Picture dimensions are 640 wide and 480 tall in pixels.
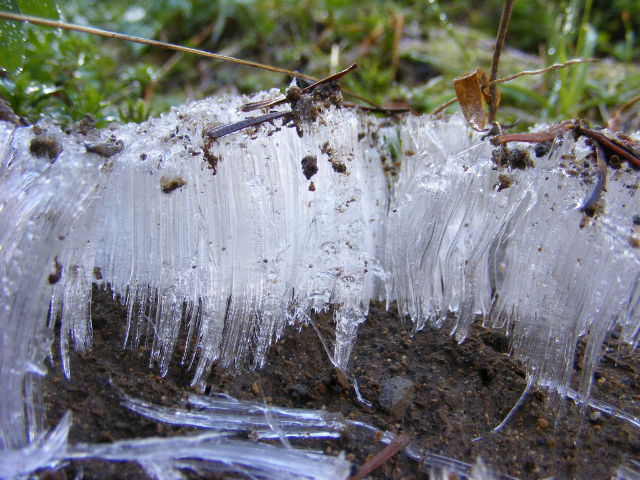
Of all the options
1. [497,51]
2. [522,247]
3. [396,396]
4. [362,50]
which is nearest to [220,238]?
[396,396]

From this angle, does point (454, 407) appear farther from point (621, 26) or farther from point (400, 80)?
point (621, 26)

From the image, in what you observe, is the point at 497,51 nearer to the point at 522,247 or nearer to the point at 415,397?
the point at 522,247

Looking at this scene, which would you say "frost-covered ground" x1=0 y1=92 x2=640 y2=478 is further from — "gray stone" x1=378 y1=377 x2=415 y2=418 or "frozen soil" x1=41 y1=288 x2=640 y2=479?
"gray stone" x1=378 y1=377 x2=415 y2=418

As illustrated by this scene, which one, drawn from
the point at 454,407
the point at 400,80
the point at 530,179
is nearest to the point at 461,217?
the point at 530,179

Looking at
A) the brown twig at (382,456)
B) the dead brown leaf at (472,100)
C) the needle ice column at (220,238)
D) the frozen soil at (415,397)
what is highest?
the dead brown leaf at (472,100)

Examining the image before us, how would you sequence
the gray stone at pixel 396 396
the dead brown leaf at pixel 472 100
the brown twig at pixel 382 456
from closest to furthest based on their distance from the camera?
the brown twig at pixel 382 456
the gray stone at pixel 396 396
the dead brown leaf at pixel 472 100

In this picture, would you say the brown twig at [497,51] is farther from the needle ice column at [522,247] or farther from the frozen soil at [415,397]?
the frozen soil at [415,397]

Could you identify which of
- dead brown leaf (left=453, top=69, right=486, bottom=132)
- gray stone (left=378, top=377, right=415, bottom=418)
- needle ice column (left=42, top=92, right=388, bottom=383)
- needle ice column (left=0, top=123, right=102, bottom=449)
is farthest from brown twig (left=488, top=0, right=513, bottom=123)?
needle ice column (left=0, top=123, right=102, bottom=449)

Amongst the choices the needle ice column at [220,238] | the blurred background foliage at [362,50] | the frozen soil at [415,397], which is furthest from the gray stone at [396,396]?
the blurred background foliage at [362,50]
